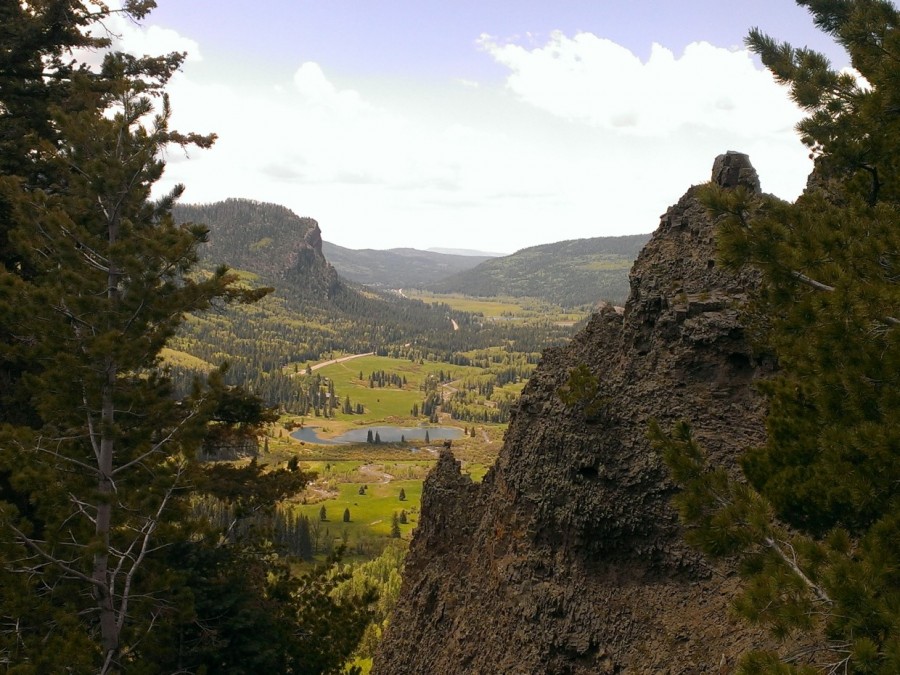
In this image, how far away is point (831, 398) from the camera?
778cm

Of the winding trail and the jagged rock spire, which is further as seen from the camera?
the winding trail

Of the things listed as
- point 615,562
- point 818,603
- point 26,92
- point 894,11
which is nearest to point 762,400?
point 615,562

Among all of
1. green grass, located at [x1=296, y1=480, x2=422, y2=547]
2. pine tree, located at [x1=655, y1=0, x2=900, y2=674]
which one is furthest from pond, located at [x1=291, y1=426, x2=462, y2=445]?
pine tree, located at [x1=655, y1=0, x2=900, y2=674]

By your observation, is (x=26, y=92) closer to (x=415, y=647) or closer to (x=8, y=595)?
(x=8, y=595)

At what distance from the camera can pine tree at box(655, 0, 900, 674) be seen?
6664mm

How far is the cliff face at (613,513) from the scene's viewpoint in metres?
11.4

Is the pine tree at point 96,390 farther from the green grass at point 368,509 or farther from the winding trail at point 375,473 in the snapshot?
the winding trail at point 375,473

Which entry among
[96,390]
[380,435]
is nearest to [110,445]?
[96,390]

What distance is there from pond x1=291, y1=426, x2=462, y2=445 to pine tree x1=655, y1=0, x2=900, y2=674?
17461 centimetres

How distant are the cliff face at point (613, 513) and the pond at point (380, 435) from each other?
550 feet

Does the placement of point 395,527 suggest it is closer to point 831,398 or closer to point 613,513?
point 613,513

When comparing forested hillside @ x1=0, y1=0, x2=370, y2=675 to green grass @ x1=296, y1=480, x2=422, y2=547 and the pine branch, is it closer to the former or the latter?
the pine branch

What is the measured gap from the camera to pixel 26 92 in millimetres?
17672

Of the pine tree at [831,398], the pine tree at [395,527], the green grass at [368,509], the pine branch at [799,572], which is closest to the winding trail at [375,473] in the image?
the green grass at [368,509]
